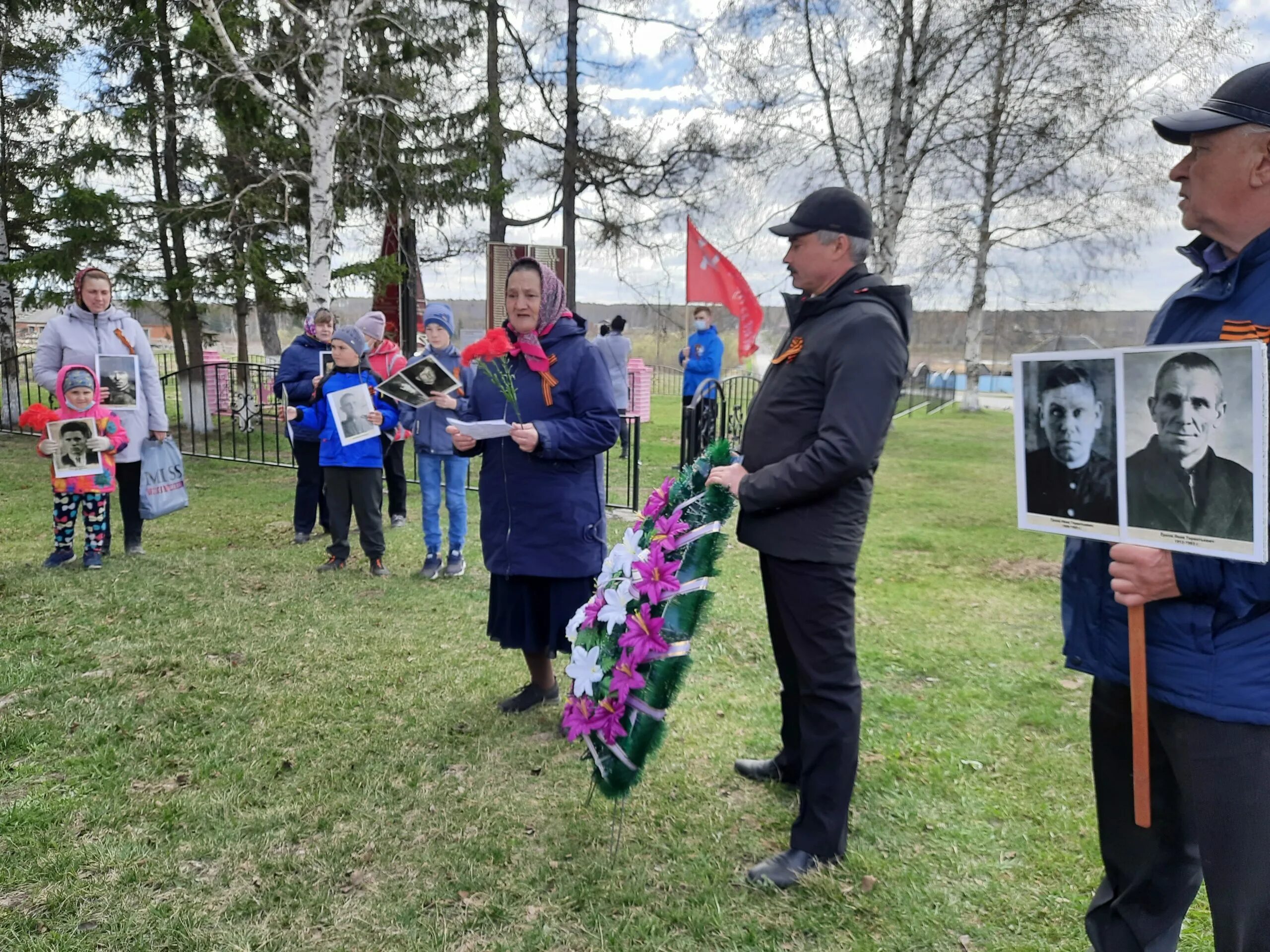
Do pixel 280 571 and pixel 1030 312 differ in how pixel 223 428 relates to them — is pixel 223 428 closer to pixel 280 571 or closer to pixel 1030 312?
pixel 280 571

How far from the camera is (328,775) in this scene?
329cm

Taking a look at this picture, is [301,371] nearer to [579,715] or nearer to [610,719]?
[579,715]

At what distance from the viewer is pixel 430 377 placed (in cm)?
489

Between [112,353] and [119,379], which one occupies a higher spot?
[112,353]

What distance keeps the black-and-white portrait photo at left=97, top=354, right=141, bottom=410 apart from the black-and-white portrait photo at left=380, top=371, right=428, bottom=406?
214 centimetres

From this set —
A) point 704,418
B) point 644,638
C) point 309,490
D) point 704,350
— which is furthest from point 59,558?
point 704,350

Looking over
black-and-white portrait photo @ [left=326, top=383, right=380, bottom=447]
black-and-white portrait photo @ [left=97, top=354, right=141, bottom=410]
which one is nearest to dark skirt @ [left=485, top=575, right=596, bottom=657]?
black-and-white portrait photo @ [left=326, top=383, right=380, bottom=447]

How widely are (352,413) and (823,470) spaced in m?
4.42

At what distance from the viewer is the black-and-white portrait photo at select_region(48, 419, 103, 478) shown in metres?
5.49

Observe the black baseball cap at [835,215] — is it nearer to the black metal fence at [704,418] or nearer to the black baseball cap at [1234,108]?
the black baseball cap at [1234,108]

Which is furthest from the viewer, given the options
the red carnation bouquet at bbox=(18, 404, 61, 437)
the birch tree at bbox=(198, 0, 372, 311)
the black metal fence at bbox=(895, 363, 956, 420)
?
the black metal fence at bbox=(895, 363, 956, 420)

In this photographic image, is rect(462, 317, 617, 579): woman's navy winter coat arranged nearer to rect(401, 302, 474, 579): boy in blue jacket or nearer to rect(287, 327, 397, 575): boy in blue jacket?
rect(401, 302, 474, 579): boy in blue jacket

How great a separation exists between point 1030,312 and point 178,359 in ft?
67.0

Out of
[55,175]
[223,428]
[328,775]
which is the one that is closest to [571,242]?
[223,428]
